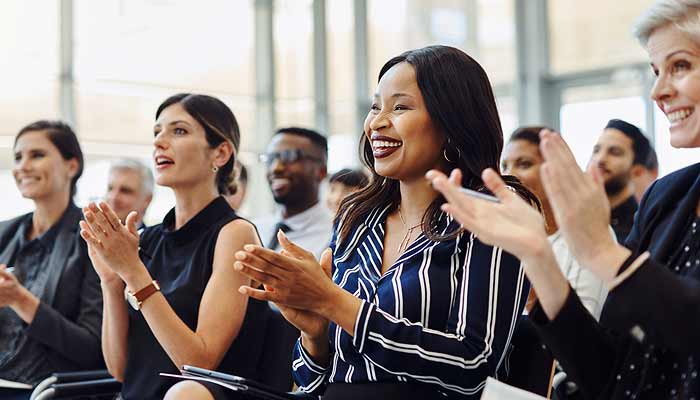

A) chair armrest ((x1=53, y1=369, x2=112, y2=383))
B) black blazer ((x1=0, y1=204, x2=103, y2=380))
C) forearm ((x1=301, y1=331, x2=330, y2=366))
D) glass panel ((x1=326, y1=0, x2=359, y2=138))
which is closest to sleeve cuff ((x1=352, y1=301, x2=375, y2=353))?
forearm ((x1=301, y1=331, x2=330, y2=366))

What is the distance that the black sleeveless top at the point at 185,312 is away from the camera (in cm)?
254

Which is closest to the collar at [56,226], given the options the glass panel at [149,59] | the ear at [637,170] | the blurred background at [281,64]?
the ear at [637,170]

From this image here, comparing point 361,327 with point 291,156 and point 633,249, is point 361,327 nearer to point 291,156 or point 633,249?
point 633,249

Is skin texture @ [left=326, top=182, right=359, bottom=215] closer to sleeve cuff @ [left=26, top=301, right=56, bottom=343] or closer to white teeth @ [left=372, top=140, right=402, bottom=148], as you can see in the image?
sleeve cuff @ [left=26, top=301, right=56, bottom=343]

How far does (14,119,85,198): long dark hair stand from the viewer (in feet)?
11.4

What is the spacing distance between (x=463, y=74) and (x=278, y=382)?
3.38 ft

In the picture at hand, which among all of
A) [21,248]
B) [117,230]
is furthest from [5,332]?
[117,230]

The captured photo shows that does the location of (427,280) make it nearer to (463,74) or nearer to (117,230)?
(463,74)

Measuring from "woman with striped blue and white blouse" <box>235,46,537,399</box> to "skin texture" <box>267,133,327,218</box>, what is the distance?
2.26 meters

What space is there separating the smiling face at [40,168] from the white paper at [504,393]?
235 centimetres

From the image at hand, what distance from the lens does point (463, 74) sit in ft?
6.75

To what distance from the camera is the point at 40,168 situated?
3410mm

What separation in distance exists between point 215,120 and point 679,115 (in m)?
1.58

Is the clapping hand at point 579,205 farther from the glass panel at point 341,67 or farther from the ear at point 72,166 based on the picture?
the glass panel at point 341,67
